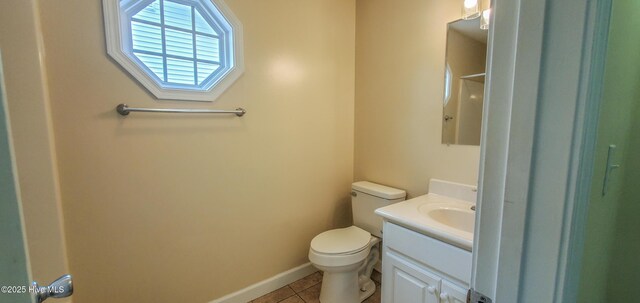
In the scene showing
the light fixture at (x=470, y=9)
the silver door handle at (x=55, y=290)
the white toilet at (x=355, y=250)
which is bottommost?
the white toilet at (x=355, y=250)

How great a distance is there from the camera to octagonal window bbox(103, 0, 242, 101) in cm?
134

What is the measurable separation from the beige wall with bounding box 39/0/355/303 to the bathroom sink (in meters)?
0.84

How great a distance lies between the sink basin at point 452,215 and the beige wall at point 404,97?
Result: 0.76 feet

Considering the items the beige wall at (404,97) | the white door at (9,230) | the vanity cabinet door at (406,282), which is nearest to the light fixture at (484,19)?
the beige wall at (404,97)

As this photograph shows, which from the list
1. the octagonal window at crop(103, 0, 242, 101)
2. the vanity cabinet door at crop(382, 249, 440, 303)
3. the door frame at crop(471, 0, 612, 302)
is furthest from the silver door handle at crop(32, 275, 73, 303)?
the vanity cabinet door at crop(382, 249, 440, 303)

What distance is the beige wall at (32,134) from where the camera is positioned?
3.12ft

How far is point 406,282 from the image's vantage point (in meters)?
1.34

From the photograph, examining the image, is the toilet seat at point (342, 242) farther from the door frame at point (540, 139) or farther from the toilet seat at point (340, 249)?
the door frame at point (540, 139)

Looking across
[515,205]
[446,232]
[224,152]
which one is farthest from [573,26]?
[224,152]

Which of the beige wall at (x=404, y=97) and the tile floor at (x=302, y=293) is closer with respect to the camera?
the beige wall at (x=404, y=97)

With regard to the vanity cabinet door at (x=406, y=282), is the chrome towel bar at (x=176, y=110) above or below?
above

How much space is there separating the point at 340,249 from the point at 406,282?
0.46m

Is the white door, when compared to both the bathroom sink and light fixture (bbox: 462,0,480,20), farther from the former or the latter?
light fixture (bbox: 462,0,480,20)

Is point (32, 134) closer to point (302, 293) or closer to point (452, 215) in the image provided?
point (302, 293)
